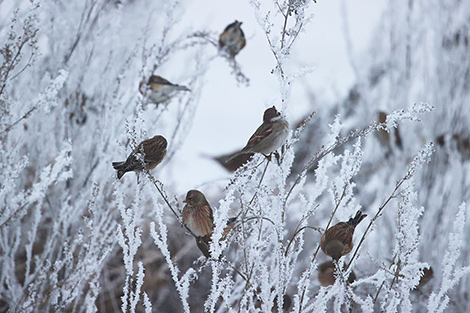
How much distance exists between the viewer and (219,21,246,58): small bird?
2811mm

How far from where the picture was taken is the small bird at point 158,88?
2723mm

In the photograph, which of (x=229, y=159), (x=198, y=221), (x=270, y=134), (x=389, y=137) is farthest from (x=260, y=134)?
(x=389, y=137)

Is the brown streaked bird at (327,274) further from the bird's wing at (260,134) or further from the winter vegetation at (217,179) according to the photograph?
the bird's wing at (260,134)

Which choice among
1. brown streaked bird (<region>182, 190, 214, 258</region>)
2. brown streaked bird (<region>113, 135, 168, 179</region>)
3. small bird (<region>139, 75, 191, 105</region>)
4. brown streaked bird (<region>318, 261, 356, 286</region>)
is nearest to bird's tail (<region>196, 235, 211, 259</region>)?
brown streaked bird (<region>182, 190, 214, 258</region>)

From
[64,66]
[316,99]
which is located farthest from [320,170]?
[316,99]

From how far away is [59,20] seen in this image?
3051mm

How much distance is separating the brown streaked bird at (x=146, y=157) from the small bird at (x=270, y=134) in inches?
11.3

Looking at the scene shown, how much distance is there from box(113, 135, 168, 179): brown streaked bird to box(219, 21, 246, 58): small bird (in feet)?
4.34

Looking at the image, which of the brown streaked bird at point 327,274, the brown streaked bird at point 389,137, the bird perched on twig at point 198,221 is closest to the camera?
the bird perched on twig at point 198,221

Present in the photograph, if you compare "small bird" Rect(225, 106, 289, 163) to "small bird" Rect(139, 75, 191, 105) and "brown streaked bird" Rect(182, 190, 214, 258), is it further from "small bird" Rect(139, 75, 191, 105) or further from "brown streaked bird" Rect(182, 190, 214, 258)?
"small bird" Rect(139, 75, 191, 105)

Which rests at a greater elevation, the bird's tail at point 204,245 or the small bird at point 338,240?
the bird's tail at point 204,245

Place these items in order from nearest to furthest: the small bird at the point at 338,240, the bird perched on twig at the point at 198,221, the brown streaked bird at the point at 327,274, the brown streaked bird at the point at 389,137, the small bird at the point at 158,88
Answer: the small bird at the point at 338,240 → the bird perched on twig at the point at 198,221 → the brown streaked bird at the point at 327,274 → the small bird at the point at 158,88 → the brown streaked bird at the point at 389,137

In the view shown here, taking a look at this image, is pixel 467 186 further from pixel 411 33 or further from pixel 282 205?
pixel 282 205

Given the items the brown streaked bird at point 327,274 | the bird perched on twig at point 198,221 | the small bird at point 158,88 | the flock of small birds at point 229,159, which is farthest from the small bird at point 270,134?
the small bird at point 158,88
